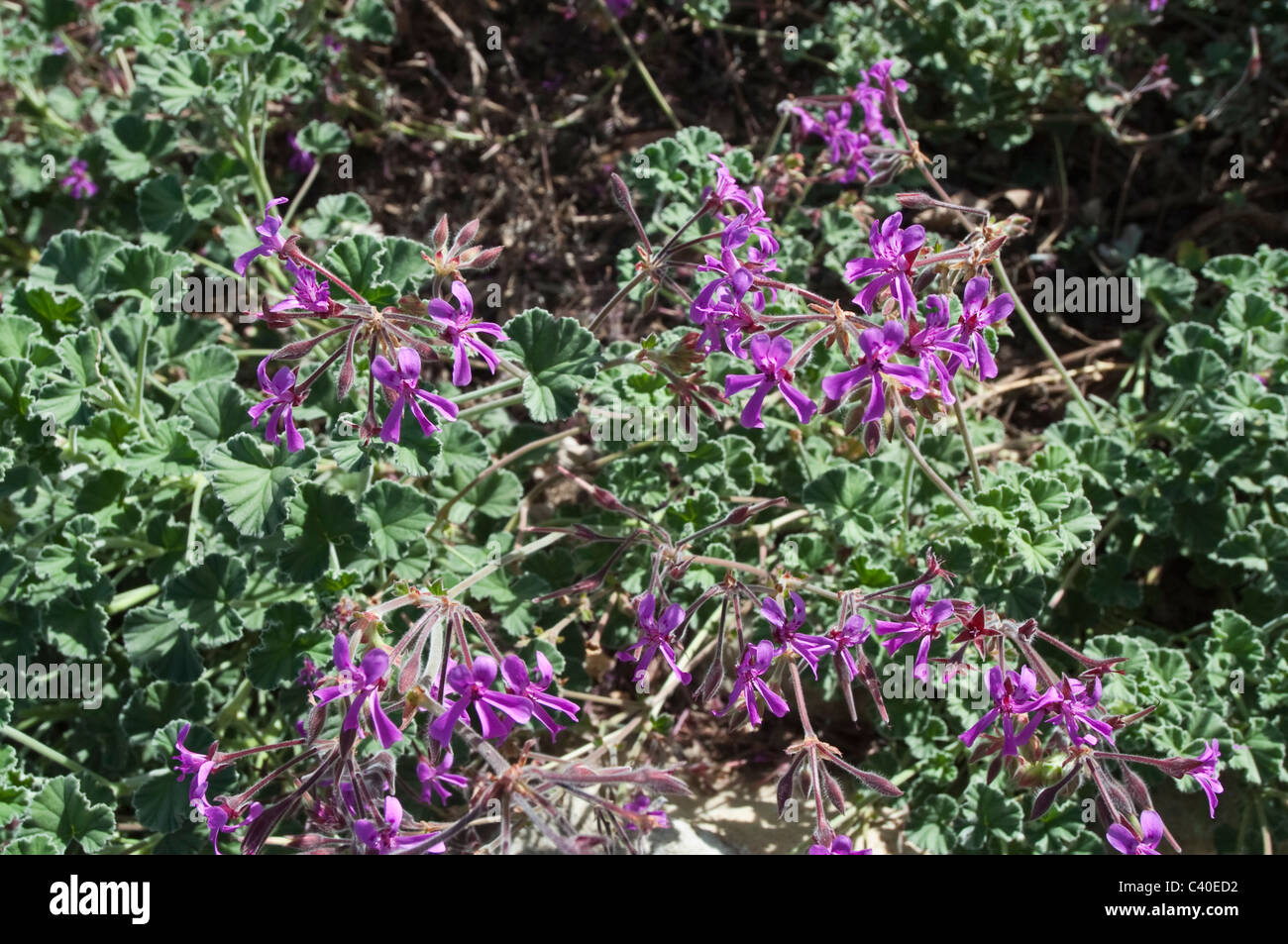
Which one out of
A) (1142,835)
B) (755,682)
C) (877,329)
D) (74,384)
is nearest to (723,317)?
(877,329)

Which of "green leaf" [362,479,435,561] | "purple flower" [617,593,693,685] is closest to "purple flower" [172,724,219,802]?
"green leaf" [362,479,435,561]

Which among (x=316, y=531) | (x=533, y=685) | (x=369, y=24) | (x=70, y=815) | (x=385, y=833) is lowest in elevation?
(x=70, y=815)

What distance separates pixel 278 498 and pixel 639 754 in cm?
162

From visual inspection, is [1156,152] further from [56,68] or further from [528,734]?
[56,68]

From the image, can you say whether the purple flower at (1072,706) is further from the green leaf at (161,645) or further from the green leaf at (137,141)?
the green leaf at (137,141)

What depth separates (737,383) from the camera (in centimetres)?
260

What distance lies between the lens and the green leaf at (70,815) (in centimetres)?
333

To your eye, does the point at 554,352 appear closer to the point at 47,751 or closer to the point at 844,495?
the point at 844,495

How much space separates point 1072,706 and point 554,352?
1.66 metres

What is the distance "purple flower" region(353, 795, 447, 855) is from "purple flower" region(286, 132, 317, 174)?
336 cm

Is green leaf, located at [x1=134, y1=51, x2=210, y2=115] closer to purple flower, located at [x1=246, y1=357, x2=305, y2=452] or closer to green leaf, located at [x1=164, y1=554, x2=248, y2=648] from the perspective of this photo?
green leaf, located at [x1=164, y1=554, x2=248, y2=648]

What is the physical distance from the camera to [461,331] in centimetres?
263
